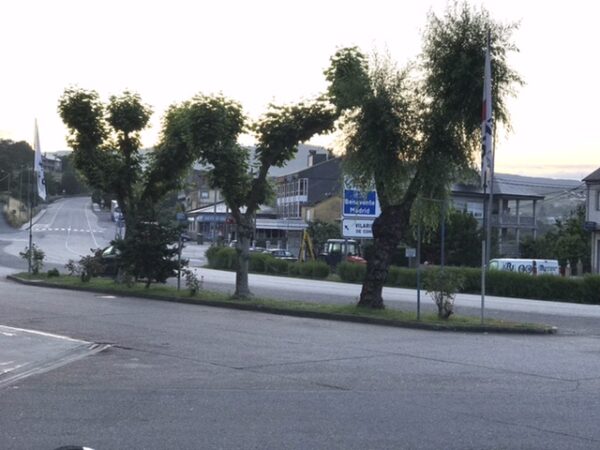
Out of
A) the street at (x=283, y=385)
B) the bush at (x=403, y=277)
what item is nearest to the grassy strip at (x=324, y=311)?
the street at (x=283, y=385)

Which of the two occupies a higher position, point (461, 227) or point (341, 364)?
point (461, 227)

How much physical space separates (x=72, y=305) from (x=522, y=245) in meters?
55.5

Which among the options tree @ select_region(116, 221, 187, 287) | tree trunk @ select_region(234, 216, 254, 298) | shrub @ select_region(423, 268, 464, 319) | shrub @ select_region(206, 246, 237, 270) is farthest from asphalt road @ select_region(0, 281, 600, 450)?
shrub @ select_region(206, 246, 237, 270)

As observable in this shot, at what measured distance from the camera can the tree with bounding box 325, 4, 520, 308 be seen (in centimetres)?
2262

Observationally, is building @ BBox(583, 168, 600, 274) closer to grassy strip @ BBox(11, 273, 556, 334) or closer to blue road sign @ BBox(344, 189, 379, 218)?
blue road sign @ BBox(344, 189, 379, 218)

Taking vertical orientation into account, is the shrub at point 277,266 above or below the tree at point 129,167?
below

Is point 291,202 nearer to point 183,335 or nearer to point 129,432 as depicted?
point 183,335

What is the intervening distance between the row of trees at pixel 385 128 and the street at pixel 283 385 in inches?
165

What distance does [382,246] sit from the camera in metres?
23.9

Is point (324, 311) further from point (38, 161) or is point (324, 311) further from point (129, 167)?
point (38, 161)

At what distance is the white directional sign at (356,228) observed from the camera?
143 feet

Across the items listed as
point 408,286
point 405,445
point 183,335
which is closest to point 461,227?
point 408,286

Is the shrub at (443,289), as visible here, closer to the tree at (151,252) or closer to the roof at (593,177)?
the tree at (151,252)

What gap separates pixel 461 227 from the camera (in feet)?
217
